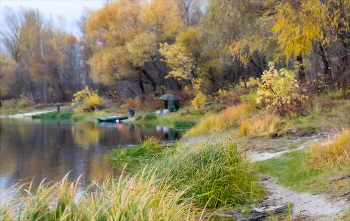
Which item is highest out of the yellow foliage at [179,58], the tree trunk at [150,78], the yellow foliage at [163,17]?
the yellow foliage at [163,17]

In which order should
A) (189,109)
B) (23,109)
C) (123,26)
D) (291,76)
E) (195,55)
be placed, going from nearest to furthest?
(291,76)
(189,109)
(195,55)
(123,26)
(23,109)

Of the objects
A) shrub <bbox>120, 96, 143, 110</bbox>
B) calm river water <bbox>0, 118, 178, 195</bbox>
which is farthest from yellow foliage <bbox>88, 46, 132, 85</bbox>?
calm river water <bbox>0, 118, 178, 195</bbox>

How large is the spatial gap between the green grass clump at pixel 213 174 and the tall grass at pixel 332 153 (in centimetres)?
115

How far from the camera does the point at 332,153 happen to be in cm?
724

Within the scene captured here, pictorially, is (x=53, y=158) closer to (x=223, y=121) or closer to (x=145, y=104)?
(x=223, y=121)

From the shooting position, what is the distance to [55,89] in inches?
2135

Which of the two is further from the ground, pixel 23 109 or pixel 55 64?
pixel 55 64

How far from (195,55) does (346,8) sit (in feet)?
74.4

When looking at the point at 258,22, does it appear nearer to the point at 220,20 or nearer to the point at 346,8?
the point at 220,20

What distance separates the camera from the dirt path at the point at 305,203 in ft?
17.0

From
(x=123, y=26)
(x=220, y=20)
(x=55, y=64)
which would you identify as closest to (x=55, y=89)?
(x=55, y=64)

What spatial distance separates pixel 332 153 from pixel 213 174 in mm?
2205

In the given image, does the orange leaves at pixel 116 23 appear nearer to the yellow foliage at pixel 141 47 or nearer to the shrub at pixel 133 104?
the yellow foliage at pixel 141 47

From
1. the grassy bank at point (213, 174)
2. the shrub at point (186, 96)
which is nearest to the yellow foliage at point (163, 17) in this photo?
the shrub at point (186, 96)
